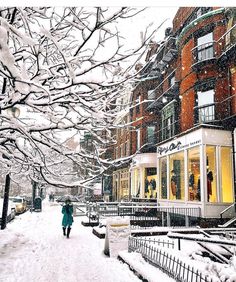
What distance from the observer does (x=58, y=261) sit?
813 cm

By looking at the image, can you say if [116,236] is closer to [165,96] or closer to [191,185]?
[191,185]

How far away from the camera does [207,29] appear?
1652 cm

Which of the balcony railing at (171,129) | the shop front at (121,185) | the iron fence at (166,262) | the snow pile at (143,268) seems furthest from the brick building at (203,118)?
the shop front at (121,185)

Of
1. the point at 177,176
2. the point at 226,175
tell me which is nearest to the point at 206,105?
the point at 226,175

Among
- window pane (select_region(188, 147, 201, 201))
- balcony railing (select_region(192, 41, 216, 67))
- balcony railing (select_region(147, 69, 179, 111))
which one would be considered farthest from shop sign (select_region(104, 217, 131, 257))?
balcony railing (select_region(147, 69, 179, 111))

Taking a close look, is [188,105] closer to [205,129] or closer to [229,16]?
[205,129]

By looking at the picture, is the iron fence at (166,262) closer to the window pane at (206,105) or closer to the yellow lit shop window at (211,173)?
the yellow lit shop window at (211,173)

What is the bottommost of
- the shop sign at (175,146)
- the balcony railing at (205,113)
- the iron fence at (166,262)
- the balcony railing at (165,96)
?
the iron fence at (166,262)

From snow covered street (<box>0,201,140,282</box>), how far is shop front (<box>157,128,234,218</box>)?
18.3 ft

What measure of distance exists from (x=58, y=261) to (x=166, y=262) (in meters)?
2.98

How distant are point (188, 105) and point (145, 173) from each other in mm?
9693

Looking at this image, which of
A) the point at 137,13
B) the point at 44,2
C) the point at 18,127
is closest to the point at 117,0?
the point at 137,13

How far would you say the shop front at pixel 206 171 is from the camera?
14273 millimetres

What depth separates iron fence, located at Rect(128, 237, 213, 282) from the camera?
595 centimetres
